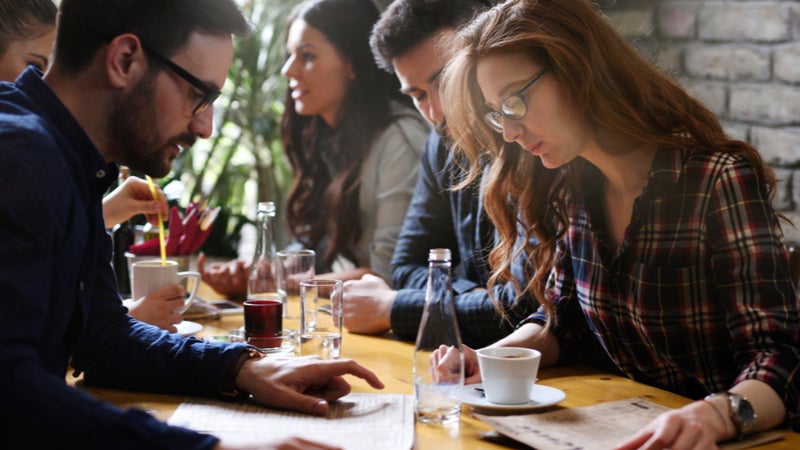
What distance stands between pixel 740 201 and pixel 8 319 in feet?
3.26

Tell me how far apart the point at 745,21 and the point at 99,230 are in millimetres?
2250

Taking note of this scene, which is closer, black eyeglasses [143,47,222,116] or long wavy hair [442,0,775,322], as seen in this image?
black eyeglasses [143,47,222,116]

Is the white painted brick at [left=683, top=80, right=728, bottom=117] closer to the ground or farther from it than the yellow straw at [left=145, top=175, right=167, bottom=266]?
farther from it

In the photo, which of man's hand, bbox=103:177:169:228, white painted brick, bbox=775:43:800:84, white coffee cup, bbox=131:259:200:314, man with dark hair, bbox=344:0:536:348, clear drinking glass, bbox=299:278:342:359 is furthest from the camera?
white painted brick, bbox=775:43:800:84

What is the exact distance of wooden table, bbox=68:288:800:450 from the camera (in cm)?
114

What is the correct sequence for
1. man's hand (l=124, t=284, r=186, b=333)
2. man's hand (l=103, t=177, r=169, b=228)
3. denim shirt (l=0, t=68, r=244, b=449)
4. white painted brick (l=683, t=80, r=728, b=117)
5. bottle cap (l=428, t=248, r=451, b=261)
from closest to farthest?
denim shirt (l=0, t=68, r=244, b=449) < bottle cap (l=428, t=248, r=451, b=261) < man's hand (l=124, t=284, r=186, b=333) < man's hand (l=103, t=177, r=169, b=228) < white painted brick (l=683, t=80, r=728, b=117)

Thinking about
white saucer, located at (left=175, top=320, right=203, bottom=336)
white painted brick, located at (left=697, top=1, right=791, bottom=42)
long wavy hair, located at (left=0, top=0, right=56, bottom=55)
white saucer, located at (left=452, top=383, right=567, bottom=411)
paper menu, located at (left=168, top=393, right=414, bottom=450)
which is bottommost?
paper menu, located at (left=168, top=393, right=414, bottom=450)

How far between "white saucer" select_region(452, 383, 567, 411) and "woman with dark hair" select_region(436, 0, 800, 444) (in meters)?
0.12

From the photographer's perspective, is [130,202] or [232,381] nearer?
[232,381]

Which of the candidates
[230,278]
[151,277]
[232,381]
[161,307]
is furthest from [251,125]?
[232,381]

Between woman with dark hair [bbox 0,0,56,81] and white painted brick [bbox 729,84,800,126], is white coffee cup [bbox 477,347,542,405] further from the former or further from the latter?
white painted brick [bbox 729,84,800,126]

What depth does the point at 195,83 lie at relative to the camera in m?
1.35

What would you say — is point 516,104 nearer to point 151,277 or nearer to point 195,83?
point 195,83

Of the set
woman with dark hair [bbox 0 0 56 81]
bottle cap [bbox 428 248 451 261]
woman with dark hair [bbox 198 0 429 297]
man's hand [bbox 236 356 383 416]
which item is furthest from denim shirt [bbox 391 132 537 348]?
woman with dark hair [bbox 0 0 56 81]
